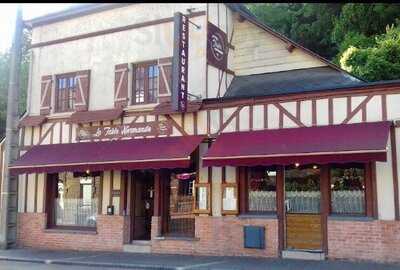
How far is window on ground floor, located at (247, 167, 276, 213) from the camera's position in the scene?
1308 centimetres

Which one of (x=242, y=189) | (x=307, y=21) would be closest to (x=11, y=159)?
(x=242, y=189)

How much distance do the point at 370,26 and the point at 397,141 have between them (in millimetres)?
14509

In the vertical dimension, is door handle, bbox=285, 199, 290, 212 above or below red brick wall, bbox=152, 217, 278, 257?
above

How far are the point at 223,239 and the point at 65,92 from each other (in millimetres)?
7597

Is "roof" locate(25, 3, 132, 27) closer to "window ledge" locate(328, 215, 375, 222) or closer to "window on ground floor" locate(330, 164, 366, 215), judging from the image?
"window on ground floor" locate(330, 164, 366, 215)

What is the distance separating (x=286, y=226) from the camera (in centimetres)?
1270

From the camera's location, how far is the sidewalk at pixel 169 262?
11055mm

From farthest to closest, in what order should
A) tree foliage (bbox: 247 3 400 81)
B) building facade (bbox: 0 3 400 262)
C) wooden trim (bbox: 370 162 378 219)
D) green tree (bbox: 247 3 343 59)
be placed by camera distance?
green tree (bbox: 247 3 343 59), tree foliage (bbox: 247 3 400 81), building facade (bbox: 0 3 400 262), wooden trim (bbox: 370 162 378 219)

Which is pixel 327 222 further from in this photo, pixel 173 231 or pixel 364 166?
pixel 173 231

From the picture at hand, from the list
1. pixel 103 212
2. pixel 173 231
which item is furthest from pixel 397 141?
pixel 103 212

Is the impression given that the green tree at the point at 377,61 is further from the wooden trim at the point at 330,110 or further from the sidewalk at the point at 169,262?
the sidewalk at the point at 169,262

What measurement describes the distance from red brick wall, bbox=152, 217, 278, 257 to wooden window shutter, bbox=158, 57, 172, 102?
3711 mm

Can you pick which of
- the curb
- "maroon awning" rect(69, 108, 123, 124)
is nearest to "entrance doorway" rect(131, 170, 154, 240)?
"maroon awning" rect(69, 108, 123, 124)

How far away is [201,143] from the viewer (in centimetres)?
1402
